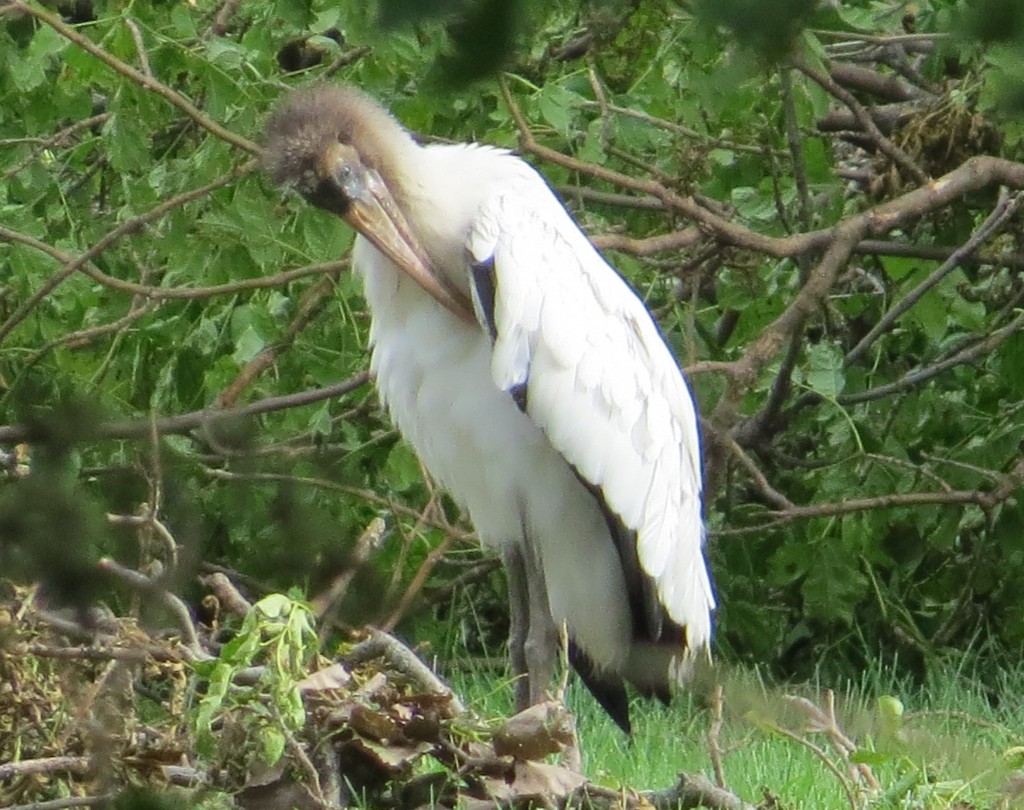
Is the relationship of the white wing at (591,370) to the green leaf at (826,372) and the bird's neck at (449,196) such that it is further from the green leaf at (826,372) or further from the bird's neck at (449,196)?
the green leaf at (826,372)

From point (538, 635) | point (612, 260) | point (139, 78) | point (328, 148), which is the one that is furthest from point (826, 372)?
point (139, 78)

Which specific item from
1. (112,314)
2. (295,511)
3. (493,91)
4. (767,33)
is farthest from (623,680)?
(767,33)

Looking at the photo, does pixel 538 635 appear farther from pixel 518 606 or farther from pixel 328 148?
pixel 328 148

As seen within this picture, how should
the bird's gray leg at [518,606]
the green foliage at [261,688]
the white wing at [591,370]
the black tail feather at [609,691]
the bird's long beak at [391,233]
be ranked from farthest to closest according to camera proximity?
the black tail feather at [609,691]
the bird's gray leg at [518,606]
the bird's long beak at [391,233]
the white wing at [591,370]
the green foliage at [261,688]

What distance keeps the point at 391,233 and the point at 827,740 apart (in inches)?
60.9

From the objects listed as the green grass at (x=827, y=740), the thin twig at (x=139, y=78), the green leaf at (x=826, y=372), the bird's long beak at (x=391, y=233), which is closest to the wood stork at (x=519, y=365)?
the bird's long beak at (x=391, y=233)

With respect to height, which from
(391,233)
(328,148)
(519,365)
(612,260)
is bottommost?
(612,260)

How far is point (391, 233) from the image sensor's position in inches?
155

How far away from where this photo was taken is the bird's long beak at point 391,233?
3891 mm

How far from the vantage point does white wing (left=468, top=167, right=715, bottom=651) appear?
3.78 m

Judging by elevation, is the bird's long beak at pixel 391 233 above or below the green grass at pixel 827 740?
above

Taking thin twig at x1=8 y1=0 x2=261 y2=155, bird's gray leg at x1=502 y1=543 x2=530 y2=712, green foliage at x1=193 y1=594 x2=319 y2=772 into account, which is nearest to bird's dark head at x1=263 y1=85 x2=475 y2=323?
thin twig at x1=8 y1=0 x2=261 y2=155

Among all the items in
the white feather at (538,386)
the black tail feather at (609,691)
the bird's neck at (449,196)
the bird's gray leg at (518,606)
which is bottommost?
the black tail feather at (609,691)

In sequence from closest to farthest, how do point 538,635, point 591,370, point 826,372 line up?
point 591,370, point 538,635, point 826,372
